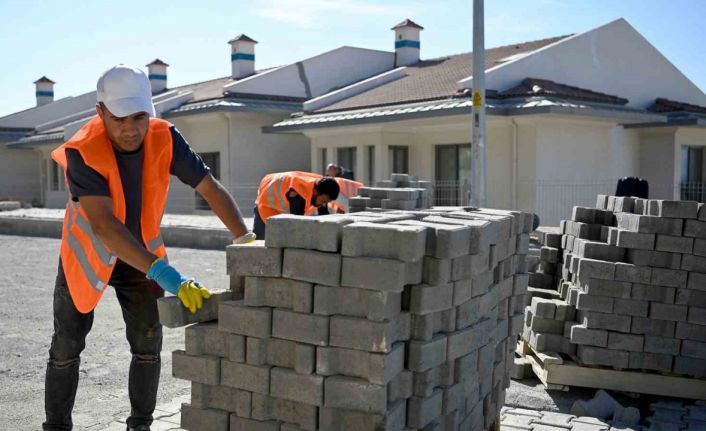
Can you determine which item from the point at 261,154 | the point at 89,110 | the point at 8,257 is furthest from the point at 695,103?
the point at 89,110

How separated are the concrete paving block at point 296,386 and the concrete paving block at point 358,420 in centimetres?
7

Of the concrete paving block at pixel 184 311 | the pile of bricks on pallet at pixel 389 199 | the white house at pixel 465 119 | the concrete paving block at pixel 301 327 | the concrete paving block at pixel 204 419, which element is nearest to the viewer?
the concrete paving block at pixel 301 327

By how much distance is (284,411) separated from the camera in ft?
10.1

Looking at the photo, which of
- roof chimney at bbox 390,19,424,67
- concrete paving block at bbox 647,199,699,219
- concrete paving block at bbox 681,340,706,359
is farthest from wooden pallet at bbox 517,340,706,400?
roof chimney at bbox 390,19,424,67

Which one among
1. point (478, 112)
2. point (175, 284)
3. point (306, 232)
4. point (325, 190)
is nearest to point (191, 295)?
point (175, 284)

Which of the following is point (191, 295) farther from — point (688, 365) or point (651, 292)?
point (688, 365)

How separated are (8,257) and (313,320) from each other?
509 inches

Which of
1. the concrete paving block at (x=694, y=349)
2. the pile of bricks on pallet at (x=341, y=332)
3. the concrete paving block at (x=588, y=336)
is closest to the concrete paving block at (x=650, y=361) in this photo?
the concrete paving block at (x=694, y=349)

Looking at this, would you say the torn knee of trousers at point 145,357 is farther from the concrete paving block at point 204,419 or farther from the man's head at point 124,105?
the man's head at point 124,105

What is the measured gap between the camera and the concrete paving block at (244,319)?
3.07m

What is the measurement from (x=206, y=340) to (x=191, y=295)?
0.25 m

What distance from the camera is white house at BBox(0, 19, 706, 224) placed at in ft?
52.4

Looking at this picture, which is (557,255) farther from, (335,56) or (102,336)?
(335,56)

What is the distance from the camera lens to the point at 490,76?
53.0 feet
